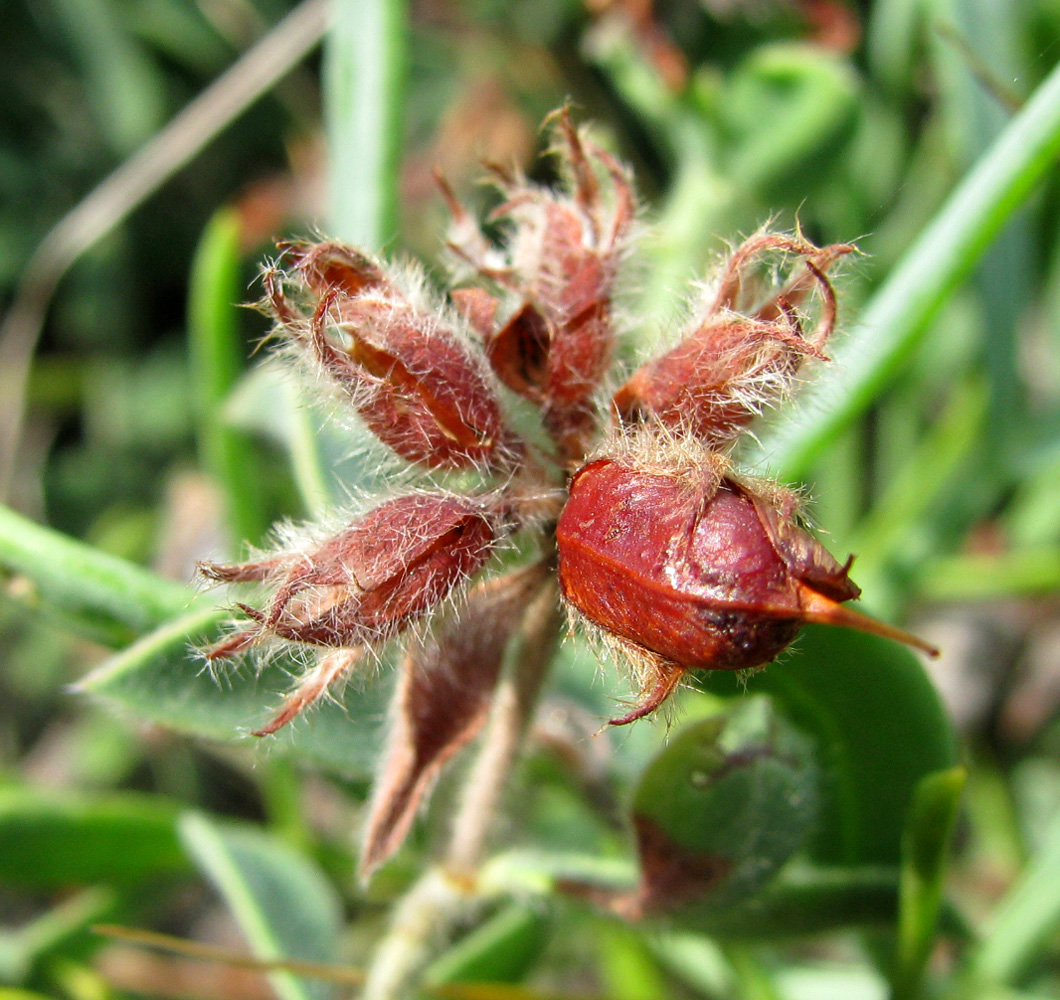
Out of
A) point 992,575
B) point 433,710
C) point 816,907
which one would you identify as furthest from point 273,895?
point 992,575

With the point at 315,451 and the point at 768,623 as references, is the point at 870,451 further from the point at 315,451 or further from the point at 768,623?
the point at 768,623

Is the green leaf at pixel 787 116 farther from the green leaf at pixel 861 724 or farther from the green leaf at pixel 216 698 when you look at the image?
the green leaf at pixel 216 698

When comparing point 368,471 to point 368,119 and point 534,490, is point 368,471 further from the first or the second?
point 368,119

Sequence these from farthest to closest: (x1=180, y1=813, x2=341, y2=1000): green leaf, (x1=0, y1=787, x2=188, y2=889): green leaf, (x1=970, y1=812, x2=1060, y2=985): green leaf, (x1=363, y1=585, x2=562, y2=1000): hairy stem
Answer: (x1=0, y1=787, x2=188, y2=889): green leaf < (x1=970, y1=812, x2=1060, y2=985): green leaf < (x1=180, y1=813, x2=341, y2=1000): green leaf < (x1=363, y1=585, x2=562, y2=1000): hairy stem

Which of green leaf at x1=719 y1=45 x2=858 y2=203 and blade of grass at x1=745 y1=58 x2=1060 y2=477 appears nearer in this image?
blade of grass at x1=745 y1=58 x2=1060 y2=477

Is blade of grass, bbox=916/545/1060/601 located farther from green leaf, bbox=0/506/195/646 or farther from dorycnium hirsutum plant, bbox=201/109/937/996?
green leaf, bbox=0/506/195/646

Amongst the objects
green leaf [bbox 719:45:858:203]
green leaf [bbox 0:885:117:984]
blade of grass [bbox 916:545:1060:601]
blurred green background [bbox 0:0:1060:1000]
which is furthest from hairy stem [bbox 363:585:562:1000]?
green leaf [bbox 719:45:858:203]

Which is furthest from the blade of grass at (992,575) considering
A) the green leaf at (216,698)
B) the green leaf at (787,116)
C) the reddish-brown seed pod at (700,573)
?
the reddish-brown seed pod at (700,573)
